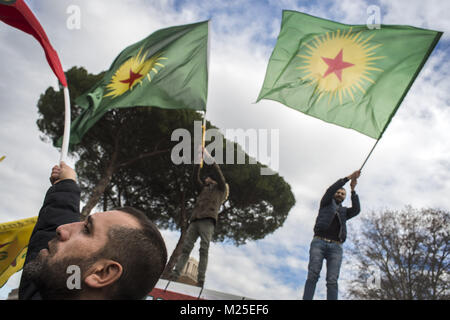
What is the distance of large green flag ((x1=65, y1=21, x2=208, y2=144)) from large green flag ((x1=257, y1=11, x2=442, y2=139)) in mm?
1122

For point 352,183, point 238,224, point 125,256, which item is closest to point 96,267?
point 125,256

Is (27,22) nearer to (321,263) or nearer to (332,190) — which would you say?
(332,190)

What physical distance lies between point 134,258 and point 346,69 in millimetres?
4010

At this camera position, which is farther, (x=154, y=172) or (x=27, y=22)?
(x=154, y=172)

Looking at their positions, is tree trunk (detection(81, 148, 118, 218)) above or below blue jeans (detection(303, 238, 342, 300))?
above

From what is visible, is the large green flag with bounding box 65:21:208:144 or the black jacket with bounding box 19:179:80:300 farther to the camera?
the large green flag with bounding box 65:21:208:144

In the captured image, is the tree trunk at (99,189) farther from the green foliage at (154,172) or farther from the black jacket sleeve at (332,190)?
the black jacket sleeve at (332,190)

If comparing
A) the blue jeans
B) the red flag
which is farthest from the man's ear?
the blue jeans

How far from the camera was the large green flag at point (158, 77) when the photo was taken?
4590 millimetres

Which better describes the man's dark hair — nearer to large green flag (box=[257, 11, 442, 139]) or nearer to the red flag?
the red flag

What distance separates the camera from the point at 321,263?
13.1 feet

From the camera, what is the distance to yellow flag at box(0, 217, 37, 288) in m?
2.78

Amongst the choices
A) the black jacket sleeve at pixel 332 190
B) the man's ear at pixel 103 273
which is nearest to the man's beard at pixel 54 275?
the man's ear at pixel 103 273

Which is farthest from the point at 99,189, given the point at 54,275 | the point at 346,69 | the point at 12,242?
the point at 54,275
